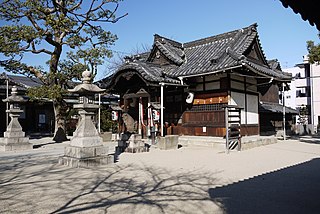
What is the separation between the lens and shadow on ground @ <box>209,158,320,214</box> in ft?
14.6

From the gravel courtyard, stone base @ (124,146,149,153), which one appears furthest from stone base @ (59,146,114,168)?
stone base @ (124,146,149,153)

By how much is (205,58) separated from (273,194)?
37.6ft

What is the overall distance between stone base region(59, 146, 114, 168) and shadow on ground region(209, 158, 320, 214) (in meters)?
4.24

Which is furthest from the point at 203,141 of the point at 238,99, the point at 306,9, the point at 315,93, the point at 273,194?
the point at 315,93

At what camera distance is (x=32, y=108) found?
27.0 meters

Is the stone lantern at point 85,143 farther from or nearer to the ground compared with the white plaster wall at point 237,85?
nearer to the ground

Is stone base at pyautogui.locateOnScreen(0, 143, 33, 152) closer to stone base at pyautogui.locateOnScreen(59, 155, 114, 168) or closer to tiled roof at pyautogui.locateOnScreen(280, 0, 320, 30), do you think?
stone base at pyautogui.locateOnScreen(59, 155, 114, 168)

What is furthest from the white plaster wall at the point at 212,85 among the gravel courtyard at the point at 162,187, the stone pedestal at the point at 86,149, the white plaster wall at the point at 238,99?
the stone pedestal at the point at 86,149

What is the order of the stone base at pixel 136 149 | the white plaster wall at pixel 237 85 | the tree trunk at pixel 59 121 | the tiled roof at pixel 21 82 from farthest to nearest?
the tiled roof at pixel 21 82, the tree trunk at pixel 59 121, the white plaster wall at pixel 237 85, the stone base at pixel 136 149

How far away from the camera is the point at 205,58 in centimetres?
1573

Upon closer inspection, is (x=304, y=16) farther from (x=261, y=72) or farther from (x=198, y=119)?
(x=198, y=119)

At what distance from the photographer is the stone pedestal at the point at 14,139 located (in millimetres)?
12867

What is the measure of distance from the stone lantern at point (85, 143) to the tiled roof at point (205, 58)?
5.52 meters

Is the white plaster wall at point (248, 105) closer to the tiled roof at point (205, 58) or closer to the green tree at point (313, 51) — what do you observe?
the tiled roof at point (205, 58)
